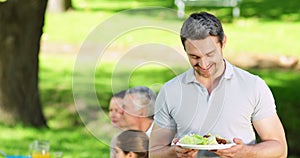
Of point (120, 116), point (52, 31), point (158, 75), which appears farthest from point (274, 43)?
point (120, 116)

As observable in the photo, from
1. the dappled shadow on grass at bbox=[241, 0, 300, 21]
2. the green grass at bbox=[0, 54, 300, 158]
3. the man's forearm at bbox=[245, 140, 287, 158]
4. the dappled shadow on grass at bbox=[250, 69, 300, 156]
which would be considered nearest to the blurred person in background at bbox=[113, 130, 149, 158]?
the man's forearm at bbox=[245, 140, 287, 158]

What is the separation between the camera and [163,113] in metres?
4.24

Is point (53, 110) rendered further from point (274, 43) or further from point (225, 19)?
point (225, 19)

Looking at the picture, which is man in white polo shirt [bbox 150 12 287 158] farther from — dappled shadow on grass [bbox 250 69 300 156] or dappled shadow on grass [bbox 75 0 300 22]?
dappled shadow on grass [bbox 75 0 300 22]

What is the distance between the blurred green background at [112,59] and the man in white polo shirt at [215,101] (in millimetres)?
199

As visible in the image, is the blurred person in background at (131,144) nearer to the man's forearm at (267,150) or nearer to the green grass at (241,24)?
the man's forearm at (267,150)

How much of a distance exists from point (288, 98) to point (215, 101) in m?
7.10

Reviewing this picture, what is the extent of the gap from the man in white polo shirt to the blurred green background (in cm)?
20

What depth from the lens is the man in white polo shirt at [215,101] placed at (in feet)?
13.1

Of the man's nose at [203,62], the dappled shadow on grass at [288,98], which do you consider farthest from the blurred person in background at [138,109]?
the dappled shadow on grass at [288,98]

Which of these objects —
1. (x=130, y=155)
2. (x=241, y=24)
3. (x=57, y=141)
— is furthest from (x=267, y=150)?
(x=241, y=24)

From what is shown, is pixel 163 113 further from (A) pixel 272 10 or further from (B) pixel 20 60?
(A) pixel 272 10

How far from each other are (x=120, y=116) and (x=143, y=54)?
779mm

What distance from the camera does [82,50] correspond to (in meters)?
4.57
